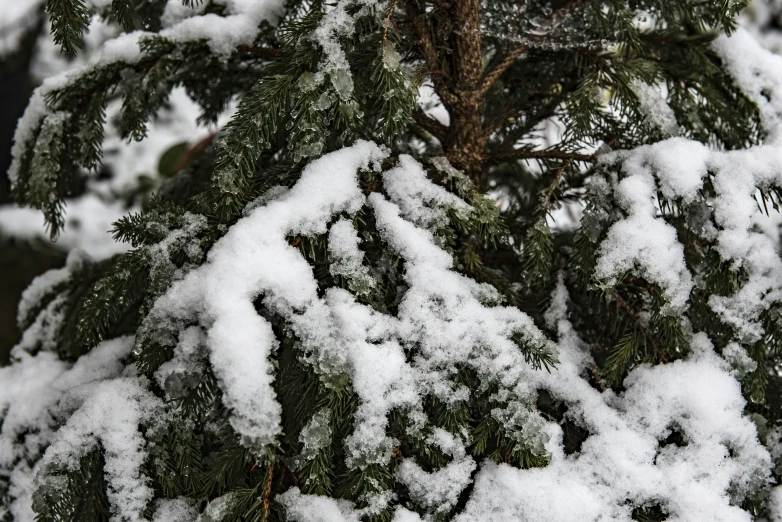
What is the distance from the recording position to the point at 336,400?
33.4 inches

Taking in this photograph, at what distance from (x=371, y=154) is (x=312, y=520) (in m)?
0.59

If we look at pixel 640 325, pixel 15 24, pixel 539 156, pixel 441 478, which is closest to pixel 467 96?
pixel 539 156

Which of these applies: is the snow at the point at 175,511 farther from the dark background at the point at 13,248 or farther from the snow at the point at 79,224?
the snow at the point at 79,224

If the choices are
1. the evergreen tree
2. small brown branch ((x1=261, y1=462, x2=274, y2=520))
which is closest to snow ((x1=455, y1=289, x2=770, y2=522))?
the evergreen tree

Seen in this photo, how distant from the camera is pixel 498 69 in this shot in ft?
4.07

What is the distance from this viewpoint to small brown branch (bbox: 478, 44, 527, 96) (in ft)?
4.04

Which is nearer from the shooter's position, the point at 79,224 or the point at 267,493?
the point at 267,493

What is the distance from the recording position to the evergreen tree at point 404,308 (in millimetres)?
881

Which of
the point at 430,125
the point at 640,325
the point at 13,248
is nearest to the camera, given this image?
the point at 640,325

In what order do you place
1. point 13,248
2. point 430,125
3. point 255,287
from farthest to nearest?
point 13,248
point 430,125
point 255,287

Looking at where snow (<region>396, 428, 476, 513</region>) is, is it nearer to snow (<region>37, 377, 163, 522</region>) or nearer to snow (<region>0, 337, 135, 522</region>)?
snow (<region>37, 377, 163, 522</region>)

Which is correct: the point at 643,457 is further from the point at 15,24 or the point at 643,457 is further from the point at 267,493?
the point at 15,24

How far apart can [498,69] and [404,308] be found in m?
0.59

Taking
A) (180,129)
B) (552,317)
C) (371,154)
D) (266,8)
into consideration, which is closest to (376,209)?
(371,154)
